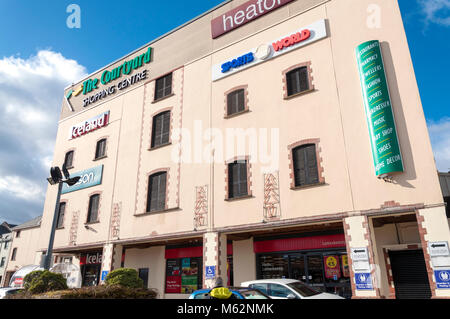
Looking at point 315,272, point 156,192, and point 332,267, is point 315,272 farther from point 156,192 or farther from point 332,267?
point 156,192

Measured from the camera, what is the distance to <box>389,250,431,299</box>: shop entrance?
1344 centimetres

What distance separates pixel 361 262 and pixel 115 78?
21.3 metres

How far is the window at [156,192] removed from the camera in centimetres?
1935

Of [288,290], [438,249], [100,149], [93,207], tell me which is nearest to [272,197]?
[288,290]

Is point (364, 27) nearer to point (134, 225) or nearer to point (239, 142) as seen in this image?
point (239, 142)

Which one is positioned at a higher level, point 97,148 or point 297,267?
point 97,148

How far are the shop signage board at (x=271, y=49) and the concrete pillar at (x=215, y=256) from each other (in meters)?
9.12

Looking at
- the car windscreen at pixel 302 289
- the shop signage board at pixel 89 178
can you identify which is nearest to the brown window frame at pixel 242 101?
the car windscreen at pixel 302 289

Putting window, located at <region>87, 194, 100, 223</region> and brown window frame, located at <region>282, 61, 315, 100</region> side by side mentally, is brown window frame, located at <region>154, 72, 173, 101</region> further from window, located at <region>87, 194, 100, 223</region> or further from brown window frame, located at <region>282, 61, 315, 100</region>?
brown window frame, located at <region>282, 61, 315, 100</region>

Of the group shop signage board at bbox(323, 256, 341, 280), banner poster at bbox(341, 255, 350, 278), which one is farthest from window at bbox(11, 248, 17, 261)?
banner poster at bbox(341, 255, 350, 278)

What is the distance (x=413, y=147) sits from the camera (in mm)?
12789

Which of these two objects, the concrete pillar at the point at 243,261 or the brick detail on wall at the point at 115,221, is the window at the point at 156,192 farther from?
the concrete pillar at the point at 243,261

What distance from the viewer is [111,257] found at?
65.3ft
